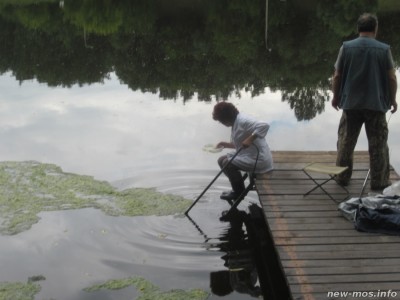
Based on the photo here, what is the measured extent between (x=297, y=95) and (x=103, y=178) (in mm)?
6603

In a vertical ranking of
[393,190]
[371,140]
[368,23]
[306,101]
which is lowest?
[306,101]

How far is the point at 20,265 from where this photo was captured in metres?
5.52

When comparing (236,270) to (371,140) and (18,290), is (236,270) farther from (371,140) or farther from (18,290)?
(18,290)

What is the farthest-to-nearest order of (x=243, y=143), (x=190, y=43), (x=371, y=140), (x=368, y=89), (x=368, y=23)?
1. (x=190, y=43)
2. (x=243, y=143)
3. (x=371, y=140)
4. (x=368, y=89)
5. (x=368, y=23)

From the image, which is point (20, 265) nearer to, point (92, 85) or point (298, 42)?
point (92, 85)

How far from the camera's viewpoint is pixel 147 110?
12367mm

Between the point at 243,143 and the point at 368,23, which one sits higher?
the point at 368,23

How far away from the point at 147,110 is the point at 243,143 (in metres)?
6.55

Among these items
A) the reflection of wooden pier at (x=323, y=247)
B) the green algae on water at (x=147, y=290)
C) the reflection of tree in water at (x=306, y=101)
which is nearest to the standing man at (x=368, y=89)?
the reflection of wooden pier at (x=323, y=247)

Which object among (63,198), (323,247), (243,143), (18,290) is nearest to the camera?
(323,247)

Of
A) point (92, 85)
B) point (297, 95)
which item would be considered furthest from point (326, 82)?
point (92, 85)

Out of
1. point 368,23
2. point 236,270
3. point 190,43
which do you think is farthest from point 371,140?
point 190,43

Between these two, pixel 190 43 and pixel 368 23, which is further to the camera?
pixel 190 43

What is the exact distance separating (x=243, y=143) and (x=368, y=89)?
1.50 metres
